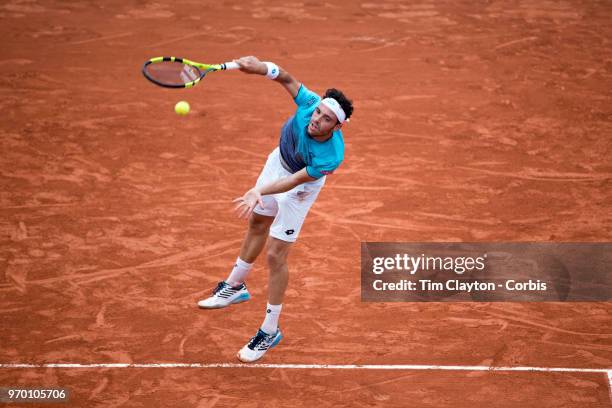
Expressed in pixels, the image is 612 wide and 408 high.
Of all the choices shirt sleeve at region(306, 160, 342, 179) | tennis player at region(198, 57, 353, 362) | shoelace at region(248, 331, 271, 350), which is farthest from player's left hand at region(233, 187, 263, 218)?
shoelace at region(248, 331, 271, 350)

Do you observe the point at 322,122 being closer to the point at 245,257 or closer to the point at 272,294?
the point at 272,294

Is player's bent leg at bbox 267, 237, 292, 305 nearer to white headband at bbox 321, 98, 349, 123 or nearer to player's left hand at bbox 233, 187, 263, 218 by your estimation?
player's left hand at bbox 233, 187, 263, 218

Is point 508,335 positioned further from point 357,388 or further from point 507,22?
point 507,22

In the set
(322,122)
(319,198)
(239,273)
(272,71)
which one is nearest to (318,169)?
(322,122)

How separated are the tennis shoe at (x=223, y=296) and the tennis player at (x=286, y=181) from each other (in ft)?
0.84

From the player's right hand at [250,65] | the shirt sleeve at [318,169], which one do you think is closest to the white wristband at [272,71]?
the player's right hand at [250,65]

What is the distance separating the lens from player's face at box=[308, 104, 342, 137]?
22.8 feet

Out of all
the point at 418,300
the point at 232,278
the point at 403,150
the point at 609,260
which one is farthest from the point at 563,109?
the point at 232,278

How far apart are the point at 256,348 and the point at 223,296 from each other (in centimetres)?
87

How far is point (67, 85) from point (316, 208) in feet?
16.8

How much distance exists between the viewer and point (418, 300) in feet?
28.5

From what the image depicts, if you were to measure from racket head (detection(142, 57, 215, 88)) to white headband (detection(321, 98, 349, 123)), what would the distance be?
4.66 feet

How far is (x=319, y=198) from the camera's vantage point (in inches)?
412

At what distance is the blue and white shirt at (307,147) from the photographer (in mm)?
7145
